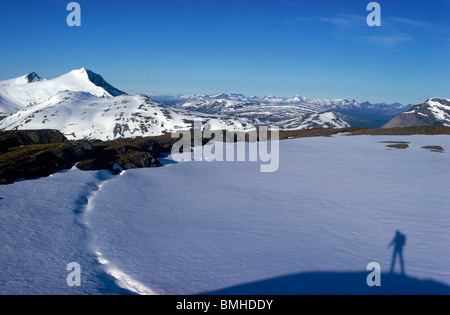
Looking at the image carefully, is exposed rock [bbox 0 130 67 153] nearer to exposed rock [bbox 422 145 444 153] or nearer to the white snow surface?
the white snow surface

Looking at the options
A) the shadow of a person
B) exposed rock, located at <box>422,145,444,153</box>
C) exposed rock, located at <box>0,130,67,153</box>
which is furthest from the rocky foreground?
exposed rock, located at <box>422,145,444,153</box>

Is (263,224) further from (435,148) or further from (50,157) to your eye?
(435,148)

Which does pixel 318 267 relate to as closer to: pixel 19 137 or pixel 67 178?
pixel 67 178

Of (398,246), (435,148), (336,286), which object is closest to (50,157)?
→ (336,286)

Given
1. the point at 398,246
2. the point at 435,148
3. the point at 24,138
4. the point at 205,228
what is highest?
the point at 24,138

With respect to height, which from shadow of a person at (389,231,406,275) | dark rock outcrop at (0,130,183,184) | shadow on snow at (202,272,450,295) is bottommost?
shadow on snow at (202,272,450,295)

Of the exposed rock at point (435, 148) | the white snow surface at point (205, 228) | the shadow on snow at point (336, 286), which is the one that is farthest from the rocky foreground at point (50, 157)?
the exposed rock at point (435, 148)
